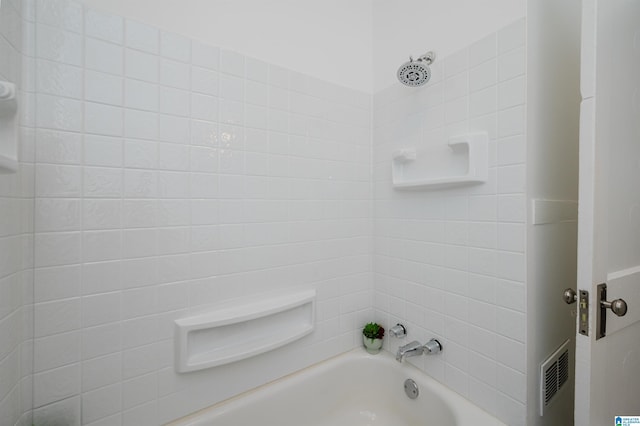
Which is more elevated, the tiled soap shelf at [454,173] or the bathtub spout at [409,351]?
the tiled soap shelf at [454,173]

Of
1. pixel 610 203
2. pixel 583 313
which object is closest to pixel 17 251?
pixel 583 313

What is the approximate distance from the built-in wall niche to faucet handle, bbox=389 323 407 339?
1.40 meters

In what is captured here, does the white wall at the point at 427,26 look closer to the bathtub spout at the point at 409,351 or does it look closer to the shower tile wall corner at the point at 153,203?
the shower tile wall corner at the point at 153,203

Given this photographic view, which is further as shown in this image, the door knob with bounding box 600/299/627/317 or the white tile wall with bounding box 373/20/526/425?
the white tile wall with bounding box 373/20/526/425

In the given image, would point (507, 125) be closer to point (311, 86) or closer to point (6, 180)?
point (311, 86)

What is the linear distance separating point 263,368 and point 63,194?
957mm

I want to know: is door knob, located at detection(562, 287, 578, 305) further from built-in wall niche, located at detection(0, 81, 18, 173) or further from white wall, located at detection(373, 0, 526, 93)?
built-in wall niche, located at detection(0, 81, 18, 173)

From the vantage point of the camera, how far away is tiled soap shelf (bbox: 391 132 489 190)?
973mm

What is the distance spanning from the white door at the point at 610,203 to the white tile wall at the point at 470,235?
151mm

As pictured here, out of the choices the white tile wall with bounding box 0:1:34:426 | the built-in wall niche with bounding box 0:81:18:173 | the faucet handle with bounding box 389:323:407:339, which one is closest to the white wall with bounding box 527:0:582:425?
the faucet handle with bounding box 389:323:407:339

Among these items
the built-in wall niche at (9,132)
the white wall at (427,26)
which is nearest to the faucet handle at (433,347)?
the white wall at (427,26)

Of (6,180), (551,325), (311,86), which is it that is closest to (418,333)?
(551,325)

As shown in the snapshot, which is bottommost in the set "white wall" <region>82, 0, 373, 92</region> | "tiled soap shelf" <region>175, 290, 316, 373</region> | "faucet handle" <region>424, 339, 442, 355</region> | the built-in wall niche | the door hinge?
"faucet handle" <region>424, 339, 442, 355</region>

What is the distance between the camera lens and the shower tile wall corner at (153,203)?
788 millimetres
